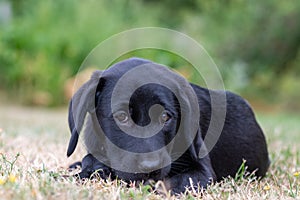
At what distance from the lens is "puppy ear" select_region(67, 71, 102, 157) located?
330cm

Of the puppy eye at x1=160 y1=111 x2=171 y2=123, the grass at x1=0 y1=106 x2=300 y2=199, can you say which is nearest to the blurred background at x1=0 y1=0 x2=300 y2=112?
the grass at x1=0 y1=106 x2=300 y2=199

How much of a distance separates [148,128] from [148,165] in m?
0.28

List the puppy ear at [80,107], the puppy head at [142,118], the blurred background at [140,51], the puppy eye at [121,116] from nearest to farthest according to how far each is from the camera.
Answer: the puppy head at [142,118]
the puppy eye at [121,116]
the puppy ear at [80,107]
the blurred background at [140,51]

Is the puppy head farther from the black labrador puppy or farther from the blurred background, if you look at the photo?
the blurred background

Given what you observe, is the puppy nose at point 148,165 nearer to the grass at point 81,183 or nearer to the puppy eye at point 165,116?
the grass at point 81,183

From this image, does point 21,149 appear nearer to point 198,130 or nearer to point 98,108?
point 98,108

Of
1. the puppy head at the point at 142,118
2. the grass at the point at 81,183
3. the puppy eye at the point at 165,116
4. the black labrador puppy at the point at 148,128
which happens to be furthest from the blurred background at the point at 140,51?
the puppy eye at the point at 165,116

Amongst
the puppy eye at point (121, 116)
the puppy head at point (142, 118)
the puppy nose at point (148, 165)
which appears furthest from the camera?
the puppy eye at point (121, 116)

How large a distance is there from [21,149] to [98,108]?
1450 millimetres

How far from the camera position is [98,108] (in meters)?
3.42

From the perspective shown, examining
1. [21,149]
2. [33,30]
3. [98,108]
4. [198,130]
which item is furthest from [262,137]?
[33,30]

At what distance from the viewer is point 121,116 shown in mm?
3207

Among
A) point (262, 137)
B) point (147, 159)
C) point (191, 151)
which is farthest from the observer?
point (262, 137)

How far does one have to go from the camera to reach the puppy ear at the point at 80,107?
10.8ft
